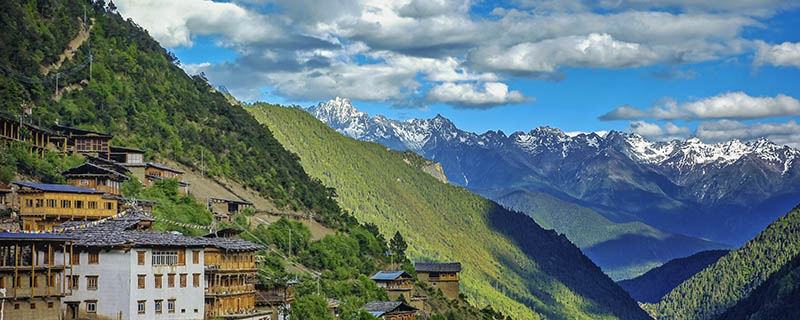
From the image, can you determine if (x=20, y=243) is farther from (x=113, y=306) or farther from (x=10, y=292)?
(x=113, y=306)

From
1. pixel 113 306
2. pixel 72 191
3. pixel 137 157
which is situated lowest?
pixel 113 306

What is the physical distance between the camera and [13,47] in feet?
609

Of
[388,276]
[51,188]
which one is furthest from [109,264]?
[388,276]

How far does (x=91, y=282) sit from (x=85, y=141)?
7381 centimetres

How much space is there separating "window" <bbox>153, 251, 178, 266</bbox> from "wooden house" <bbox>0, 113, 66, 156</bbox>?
53028 mm

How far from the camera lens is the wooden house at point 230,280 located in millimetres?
99312

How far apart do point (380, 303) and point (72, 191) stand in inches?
2213

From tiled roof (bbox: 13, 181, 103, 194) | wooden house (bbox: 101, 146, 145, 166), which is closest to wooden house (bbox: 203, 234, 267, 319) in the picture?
tiled roof (bbox: 13, 181, 103, 194)

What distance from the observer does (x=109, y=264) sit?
88625 mm

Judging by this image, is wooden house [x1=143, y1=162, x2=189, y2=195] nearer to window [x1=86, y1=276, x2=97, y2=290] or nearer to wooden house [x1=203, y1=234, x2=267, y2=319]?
wooden house [x1=203, y1=234, x2=267, y2=319]

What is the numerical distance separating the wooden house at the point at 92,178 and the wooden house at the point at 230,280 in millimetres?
30497

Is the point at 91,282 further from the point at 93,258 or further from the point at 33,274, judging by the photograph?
the point at 33,274

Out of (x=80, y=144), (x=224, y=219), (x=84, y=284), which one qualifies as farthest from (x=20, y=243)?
(x=224, y=219)

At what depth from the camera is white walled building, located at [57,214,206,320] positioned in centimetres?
8838
